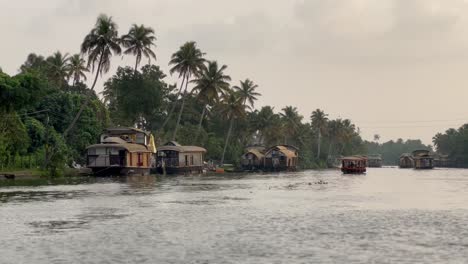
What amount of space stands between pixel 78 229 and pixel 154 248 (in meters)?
5.36

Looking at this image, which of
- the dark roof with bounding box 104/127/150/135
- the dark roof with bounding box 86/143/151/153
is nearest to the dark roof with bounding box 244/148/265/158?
the dark roof with bounding box 104/127/150/135

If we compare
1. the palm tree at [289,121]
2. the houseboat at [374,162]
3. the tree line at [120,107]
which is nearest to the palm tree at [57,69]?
the tree line at [120,107]

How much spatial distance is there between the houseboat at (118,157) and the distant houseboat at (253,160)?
38020 mm

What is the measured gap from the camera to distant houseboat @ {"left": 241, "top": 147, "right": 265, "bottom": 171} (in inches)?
4537

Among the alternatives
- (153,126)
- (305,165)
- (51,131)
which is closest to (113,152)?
(51,131)

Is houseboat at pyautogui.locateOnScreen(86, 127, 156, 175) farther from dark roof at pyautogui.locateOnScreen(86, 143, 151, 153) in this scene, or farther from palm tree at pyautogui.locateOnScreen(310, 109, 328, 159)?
palm tree at pyautogui.locateOnScreen(310, 109, 328, 159)

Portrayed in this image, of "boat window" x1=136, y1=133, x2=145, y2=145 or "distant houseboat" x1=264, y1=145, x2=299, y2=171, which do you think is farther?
"distant houseboat" x1=264, y1=145, x2=299, y2=171

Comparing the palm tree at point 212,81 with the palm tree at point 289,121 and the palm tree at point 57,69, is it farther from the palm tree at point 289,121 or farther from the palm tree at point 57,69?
the palm tree at point 289,121

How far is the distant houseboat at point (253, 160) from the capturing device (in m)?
115

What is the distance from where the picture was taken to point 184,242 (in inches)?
778

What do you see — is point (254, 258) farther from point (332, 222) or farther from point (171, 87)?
point (171, 87)

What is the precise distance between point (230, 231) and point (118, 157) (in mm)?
51902

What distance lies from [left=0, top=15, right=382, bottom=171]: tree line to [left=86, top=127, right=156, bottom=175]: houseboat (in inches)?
130

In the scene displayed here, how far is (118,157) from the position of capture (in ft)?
238
